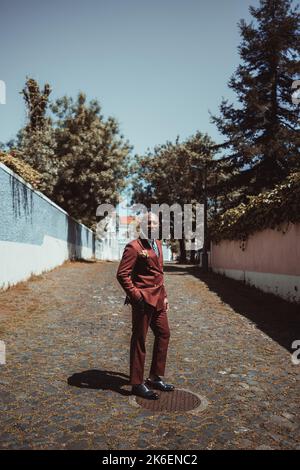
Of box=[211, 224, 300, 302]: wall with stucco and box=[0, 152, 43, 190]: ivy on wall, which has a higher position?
box=[0, 152, 43, 190]: ivy on wall

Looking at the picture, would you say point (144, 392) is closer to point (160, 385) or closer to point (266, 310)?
point (160, 385)

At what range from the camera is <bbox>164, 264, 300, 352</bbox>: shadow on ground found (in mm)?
7284

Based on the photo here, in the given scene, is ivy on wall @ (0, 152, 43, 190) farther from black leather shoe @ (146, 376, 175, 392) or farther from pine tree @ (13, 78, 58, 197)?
black leather shoe @ (146, 376, 175, 392)

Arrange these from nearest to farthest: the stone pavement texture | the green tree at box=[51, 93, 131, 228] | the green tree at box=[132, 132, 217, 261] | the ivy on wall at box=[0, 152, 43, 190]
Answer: the stone pavement texture
the ivy on wall at box=[0, 152, 43, 190]
the green tree at box=[51, 93, 131, 228]
the green tree at box=[132, 132, 217, 261]

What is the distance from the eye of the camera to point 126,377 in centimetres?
496

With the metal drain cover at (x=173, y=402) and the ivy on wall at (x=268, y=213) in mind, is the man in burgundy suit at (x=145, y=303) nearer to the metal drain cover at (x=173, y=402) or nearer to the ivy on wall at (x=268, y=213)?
the metal drain cover at (x=173, y=402)

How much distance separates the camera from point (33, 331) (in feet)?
23.6

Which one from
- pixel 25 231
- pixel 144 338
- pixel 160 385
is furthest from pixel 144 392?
pixel 25 231

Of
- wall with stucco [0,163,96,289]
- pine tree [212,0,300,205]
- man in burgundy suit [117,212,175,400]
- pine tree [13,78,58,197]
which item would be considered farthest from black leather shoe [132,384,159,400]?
pine tree [212,0,300,205]

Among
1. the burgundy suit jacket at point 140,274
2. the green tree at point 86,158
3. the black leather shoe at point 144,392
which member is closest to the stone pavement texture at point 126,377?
the black leather shoe at point 144,392

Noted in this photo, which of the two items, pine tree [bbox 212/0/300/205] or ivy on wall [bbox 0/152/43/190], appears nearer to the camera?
ivy on wall [bbox 0/152/43/190]

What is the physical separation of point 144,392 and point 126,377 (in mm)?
717

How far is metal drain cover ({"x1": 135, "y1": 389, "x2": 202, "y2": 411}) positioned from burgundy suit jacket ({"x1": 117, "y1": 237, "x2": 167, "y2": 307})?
1.06 m
